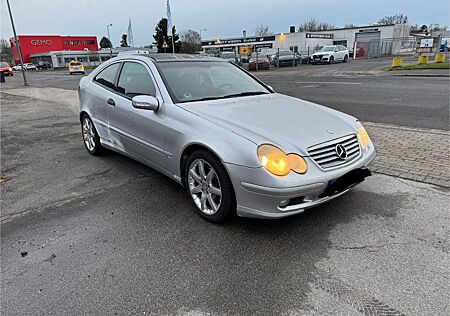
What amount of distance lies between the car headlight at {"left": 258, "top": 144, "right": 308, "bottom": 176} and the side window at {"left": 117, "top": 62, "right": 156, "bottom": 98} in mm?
1640

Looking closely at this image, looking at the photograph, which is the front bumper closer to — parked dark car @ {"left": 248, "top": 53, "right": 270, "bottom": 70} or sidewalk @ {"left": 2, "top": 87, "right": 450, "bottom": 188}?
sidewalk @ {"left": 2, "top": 87, "right": 450, "bottom": 188}

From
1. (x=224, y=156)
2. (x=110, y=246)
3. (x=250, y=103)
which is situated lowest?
(x=110, y=246)

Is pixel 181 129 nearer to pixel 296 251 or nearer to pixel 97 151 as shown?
pixel 296 251

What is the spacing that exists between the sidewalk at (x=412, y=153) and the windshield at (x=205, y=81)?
2077 mm

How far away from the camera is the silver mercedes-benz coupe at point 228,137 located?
2807mm

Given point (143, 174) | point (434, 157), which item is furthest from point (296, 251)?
point (434, 157)

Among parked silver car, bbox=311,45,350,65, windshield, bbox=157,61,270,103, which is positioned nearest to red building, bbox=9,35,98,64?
parked silver car, bbox=311,45,350,65

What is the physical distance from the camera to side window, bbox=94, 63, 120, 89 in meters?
4.71

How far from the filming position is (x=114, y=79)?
4.68 metres

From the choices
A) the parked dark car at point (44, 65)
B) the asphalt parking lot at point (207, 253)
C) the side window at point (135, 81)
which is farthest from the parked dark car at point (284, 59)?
the parked dark car at point (44, 65)

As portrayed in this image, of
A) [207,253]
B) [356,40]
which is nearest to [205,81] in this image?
[207,253]

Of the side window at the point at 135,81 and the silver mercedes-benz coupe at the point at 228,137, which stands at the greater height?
the side window at the point at 135,81

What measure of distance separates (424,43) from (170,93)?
48.0m

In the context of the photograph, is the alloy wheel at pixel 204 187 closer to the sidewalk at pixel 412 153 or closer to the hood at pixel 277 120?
the hood at pixel 277 120
